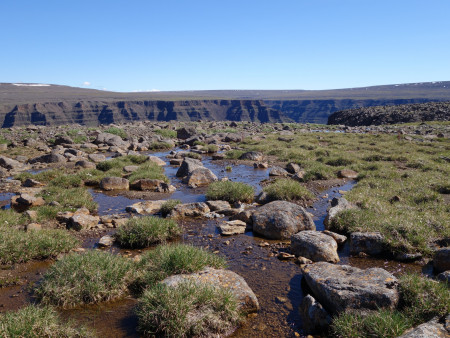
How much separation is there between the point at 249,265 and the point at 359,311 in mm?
2963

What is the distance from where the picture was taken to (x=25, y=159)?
21.7 m

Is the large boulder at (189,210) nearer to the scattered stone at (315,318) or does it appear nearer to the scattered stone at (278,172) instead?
the scattered stone at (315,318)

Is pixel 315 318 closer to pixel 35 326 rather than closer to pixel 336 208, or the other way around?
pixel 35 326

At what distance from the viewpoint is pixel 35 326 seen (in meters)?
4.72

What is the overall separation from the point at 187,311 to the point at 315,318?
228cm

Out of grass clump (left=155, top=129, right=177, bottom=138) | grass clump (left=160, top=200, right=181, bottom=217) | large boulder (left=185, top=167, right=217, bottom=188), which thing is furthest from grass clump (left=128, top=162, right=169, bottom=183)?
grass clump (left=155, top=129, right=177, bottom=138)

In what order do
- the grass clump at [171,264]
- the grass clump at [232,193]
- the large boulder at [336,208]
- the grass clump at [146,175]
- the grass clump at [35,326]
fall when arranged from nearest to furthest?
the grass clump at [35,326] < the grass clump at [171,264] < the large boulder at [336,208] < the grass clump at [232,193] < the grass clump at [146,175]

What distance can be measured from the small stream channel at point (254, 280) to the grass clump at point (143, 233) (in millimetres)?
357

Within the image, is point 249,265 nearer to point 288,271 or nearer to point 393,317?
point 288,271

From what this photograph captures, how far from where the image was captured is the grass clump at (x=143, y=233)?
8727mm

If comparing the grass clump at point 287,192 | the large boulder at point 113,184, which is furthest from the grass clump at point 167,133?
the grass clump at point 287,192

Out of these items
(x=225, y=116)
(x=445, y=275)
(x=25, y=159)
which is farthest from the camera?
(x=225, y=116)

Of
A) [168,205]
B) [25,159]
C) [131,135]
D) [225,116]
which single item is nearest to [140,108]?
[225,116]

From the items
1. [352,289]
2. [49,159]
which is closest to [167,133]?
[49,159]
